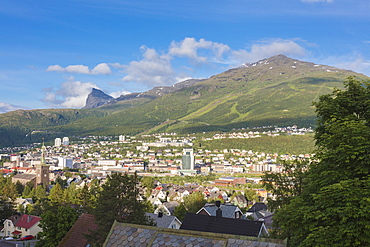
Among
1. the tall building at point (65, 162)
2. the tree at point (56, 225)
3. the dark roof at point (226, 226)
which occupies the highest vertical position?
the dark roof at point (226, 226)

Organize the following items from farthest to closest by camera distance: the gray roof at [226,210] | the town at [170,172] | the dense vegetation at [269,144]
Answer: the dense vegetation at [269,144], the town at [170,172], the gray roof at [226,210]

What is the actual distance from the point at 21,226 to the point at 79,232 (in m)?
23.5

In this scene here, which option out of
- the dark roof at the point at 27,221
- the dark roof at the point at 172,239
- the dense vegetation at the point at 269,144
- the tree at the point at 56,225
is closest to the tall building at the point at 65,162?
the dense vegetation at the point at 269,144

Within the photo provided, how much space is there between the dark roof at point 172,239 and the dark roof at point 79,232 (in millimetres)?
13417

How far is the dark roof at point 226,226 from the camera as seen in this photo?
2191 centimetres

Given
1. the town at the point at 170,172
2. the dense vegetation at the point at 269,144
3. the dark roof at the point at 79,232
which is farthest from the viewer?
the dense vegetation at the point at 269,144

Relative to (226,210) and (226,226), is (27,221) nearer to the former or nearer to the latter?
(226,210)

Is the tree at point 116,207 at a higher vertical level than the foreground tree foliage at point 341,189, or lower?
lower

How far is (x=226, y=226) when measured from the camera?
22078 mm

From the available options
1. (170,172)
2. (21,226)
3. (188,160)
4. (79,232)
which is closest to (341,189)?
(79,232)

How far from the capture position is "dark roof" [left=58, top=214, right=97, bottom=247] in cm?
2320

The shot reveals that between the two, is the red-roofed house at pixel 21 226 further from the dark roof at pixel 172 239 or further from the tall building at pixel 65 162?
the tall building at pixel 65 162

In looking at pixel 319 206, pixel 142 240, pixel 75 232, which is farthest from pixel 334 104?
pixel 75 232

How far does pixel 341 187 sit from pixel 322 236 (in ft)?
4.91
